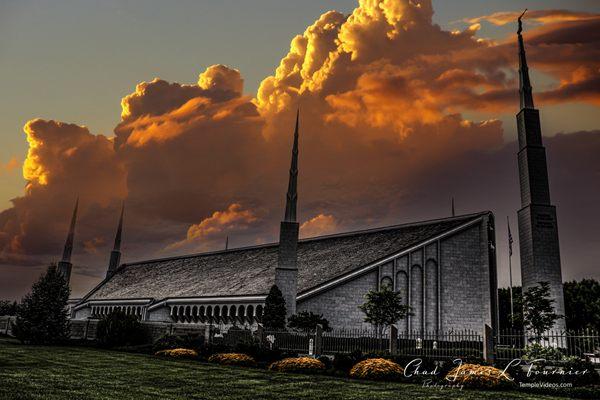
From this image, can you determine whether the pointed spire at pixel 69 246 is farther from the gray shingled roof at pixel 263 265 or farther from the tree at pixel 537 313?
the tree at pixel 537 313

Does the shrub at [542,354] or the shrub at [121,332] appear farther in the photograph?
the shrub at [121,332]

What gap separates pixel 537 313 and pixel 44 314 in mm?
36093

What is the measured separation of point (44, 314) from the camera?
Answer: 1674 inches

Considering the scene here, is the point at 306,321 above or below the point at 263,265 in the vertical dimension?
below

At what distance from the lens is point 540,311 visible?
30781mm

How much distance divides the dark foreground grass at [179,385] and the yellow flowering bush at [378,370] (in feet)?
3.97

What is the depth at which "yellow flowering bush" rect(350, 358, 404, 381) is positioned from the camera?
72.6 ft

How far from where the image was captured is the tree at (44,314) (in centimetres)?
4144

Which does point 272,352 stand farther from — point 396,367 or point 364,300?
point 364,300

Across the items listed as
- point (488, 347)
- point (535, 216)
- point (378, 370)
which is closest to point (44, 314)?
point (378, 370)

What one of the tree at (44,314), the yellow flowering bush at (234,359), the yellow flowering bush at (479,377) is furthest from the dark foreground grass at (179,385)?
the tree at (44,314)

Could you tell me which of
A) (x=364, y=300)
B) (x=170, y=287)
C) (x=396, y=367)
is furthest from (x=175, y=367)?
(x=170, y=287)

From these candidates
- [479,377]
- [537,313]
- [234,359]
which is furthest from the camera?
[537,313]

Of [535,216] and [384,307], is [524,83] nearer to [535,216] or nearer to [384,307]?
[535,216]
